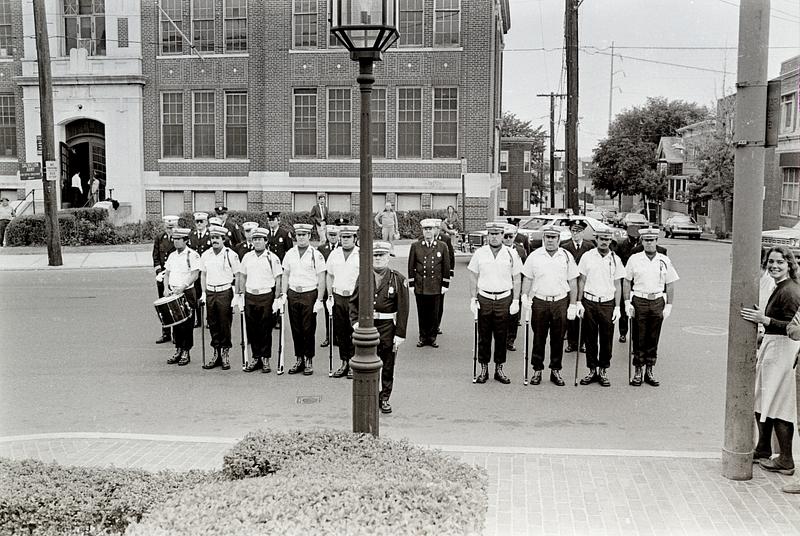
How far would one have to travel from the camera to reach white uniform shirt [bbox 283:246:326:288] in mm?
11156

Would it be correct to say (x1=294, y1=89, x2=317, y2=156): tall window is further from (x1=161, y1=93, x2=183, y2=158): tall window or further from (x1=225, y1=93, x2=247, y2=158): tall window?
(x1=161, y1=93, x2=183, y2=158): tall window

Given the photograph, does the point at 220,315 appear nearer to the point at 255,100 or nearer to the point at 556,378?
the point at 556,378

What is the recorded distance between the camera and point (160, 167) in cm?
3469

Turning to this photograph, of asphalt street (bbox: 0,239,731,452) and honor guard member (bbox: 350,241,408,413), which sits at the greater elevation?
honor guard member (bbox: 350,241,408,413)

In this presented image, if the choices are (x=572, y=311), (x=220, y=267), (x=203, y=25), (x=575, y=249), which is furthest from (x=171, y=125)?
(x=572, y=311)

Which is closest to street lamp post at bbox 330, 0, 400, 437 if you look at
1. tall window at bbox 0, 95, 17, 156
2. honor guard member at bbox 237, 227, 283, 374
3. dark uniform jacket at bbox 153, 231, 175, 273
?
honor guard member at bbox 237, 227, 283, 374

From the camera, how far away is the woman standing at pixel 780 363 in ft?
23.0

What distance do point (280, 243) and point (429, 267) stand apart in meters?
3.19

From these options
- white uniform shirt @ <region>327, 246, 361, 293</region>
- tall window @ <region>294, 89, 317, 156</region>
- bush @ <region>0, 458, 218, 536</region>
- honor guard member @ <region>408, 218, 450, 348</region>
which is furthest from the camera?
tall window @ <region>294, 89, 317, 156</region>

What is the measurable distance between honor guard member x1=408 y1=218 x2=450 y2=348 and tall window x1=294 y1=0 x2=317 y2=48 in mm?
21527

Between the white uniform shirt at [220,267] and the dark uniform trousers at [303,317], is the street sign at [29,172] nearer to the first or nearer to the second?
the white uniform shirt at [220,267]

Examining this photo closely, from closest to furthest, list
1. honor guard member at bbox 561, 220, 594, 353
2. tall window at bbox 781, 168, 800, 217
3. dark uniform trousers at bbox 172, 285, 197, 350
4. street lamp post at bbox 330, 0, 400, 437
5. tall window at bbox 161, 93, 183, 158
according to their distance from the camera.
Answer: street lamp post at bbox 330, 0, 400, 437, dark uniform trousers at bbox 172, 285, 197, 350, honor guard member at bbox 561, 220, 594, 353, tall window at bbox 161, 93, 183, 158, tall window at bbox 781, 168, 800, 217

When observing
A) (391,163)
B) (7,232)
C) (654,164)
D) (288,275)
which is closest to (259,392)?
(288,275)

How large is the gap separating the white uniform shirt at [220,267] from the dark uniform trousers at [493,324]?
3.47m
